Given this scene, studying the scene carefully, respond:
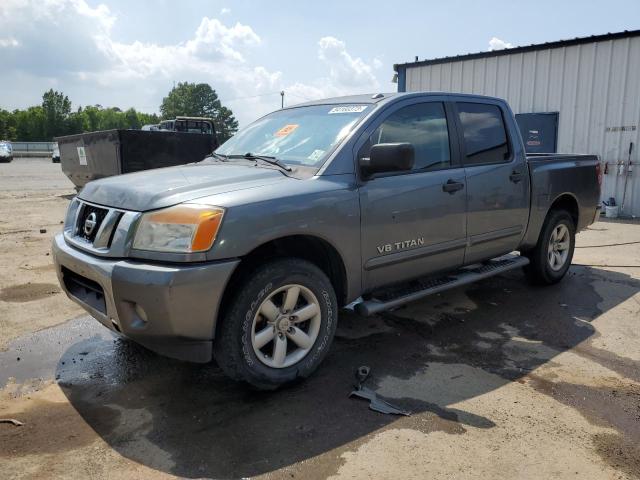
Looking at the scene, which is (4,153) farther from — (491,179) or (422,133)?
(491,179)

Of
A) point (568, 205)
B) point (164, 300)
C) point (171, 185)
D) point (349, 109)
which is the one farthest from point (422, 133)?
point (568, 205)

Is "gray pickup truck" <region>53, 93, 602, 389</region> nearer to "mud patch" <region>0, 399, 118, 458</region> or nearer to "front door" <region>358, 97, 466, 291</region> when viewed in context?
A: "front door" <region>358, 97, 466, 291</region>

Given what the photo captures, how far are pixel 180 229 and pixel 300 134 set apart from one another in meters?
1.47

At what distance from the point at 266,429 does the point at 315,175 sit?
1.54 metres

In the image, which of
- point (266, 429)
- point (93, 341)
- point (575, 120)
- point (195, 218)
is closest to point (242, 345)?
point (266, 429)

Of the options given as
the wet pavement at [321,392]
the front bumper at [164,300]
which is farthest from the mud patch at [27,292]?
the front bumper at [164,300]

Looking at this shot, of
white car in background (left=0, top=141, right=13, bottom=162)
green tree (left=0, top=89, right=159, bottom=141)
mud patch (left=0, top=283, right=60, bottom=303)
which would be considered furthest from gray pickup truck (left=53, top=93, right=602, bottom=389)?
green tree (left=0, top=89, right=159, bottom=141)

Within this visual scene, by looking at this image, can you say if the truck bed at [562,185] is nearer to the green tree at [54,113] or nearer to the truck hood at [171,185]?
the truck hood at [171,185]

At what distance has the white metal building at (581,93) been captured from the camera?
37.1 ft

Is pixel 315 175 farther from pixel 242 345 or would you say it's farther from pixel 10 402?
pixel 10 402

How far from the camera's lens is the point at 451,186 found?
399 centimetres

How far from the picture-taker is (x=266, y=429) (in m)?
2.78

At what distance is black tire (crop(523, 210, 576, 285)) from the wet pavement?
0.71m

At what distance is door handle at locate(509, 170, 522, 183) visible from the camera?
4637mm
